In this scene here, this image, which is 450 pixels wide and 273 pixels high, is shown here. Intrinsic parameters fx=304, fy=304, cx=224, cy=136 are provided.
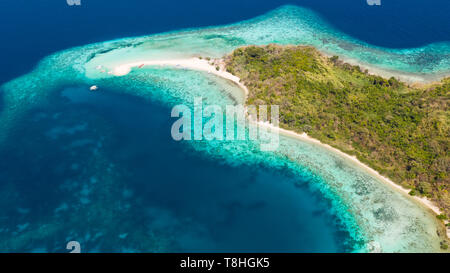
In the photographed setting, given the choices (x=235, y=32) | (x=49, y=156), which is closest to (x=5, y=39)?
(x=49, y=156)

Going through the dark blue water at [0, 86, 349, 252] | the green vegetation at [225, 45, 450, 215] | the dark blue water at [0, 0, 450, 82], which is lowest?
the dark blue water at [0, 86, 349, 252]

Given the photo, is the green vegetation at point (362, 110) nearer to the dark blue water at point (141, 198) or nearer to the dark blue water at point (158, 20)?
the dark blue water at point (141, 198)

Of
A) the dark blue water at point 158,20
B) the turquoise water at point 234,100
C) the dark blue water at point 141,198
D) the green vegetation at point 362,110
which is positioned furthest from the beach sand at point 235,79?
the dark blue water at point 158,20

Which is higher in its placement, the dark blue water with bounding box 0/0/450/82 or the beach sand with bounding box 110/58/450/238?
the dark blue water with bounding box 0/0/450/82

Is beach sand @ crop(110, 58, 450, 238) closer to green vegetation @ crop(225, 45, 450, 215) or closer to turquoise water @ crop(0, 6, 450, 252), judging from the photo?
green vegetation @ crop(225, 45, 450, 215)

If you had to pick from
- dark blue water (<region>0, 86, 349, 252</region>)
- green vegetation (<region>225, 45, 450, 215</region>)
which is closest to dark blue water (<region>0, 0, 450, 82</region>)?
green vegetation (<region>225, 45, 450, 215</region>)
